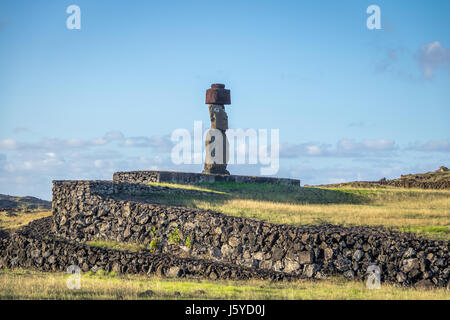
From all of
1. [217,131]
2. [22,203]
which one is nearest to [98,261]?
[217,131]

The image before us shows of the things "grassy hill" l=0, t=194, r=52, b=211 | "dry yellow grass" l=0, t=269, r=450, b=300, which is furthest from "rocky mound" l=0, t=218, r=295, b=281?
"grassy hill" l=0, t=194, r=52, b=211

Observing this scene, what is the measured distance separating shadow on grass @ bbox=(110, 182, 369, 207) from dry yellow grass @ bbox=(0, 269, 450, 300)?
Answer: 1264cm

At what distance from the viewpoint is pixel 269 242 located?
2552cm

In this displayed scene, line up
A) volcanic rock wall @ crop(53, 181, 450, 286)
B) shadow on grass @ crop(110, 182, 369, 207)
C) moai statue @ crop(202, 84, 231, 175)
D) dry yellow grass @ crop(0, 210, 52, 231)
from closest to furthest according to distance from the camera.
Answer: volcanic rock wall @ crop(53, 181, 450, 286) → shadow on grass @ crop(110, 182, 369, 207) → dry yellow grass @ crop(0, 210, 52, 231) → moai statue @ crop(202, 84, 231, 175)

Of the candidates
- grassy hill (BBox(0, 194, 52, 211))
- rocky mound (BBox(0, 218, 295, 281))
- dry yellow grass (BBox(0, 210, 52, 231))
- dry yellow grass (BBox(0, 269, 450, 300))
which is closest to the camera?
dry yellow grass (BBox(0, 269, 450, 300))

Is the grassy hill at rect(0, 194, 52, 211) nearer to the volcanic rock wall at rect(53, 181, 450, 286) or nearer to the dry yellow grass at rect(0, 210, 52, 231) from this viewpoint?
the dry yellow grass at rect(0, 210, 52, 231)

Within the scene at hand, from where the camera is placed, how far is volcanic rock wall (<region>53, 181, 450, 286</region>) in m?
23.1

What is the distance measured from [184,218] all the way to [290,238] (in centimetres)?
598

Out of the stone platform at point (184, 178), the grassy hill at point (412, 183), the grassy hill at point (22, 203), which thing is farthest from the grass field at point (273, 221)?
the grassy hill at point (22, 203)

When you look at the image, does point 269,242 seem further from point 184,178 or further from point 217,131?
point 217,131

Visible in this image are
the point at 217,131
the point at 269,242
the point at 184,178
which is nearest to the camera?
the point at 269,242

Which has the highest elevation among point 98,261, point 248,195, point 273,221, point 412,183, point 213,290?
point 412,183

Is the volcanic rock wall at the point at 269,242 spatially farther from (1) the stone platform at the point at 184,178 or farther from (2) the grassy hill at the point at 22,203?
(2) the grassy hill at the point at 22,203

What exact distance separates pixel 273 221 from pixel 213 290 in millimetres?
8603
